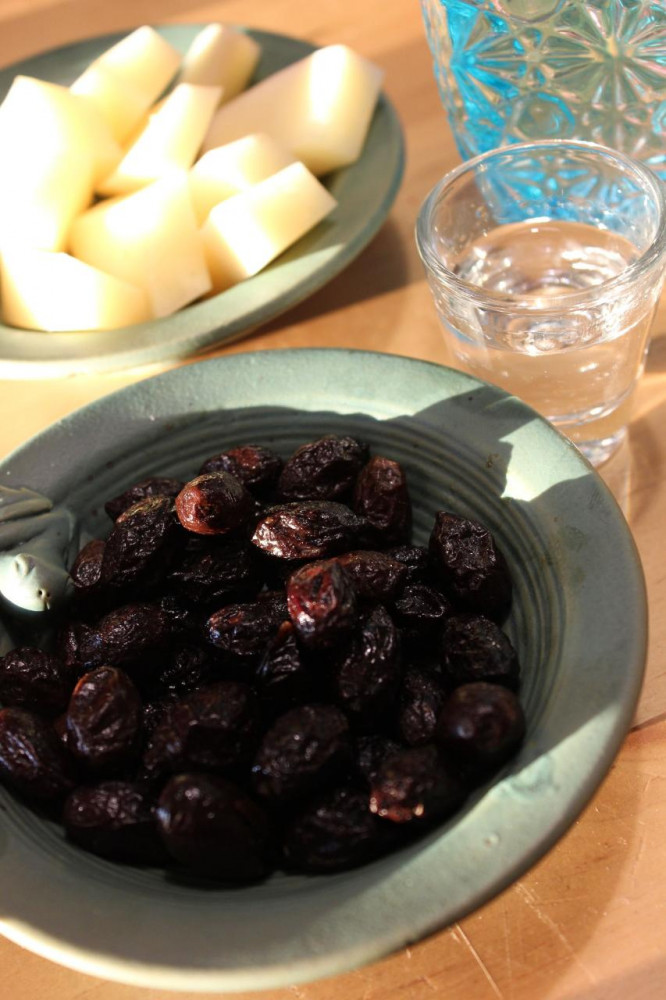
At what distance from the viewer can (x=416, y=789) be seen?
65 centimetres

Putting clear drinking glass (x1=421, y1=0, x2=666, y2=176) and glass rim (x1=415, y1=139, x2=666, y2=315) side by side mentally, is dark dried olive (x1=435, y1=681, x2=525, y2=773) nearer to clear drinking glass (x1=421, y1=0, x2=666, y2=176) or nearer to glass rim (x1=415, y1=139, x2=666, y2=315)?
glass rim (x1=415, y1=139, x2=666, y2=315)

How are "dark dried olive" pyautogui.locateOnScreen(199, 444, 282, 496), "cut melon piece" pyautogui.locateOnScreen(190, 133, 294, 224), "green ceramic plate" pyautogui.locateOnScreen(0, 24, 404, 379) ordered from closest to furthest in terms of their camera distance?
"dark dried olive" pyautogui.locateOnScreen(199, 444, 282, 496)
"green ceramic plate" pyautogui.locateOnScreen(0, 24, 404, 379)
"cut melon piece" pyautogui.locateOnScreen(190, 133, 294, 224)

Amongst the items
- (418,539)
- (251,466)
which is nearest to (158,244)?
(251,466)

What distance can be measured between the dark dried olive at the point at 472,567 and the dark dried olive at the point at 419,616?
2 cm

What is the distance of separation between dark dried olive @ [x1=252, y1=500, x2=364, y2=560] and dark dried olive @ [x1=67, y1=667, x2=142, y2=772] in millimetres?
160

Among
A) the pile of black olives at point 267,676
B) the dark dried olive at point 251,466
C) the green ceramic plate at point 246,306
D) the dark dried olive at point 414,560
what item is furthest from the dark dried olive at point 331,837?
the green ceramic plate at point 246,306

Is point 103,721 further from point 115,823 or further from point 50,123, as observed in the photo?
point 50,123

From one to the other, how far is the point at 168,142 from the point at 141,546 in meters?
0.65

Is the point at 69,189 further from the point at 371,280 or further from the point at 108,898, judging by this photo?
the point at 108,898

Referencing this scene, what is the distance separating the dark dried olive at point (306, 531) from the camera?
2.66 ft

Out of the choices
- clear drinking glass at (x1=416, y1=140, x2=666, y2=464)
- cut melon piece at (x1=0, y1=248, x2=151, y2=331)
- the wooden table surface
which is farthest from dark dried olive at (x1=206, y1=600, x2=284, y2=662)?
cut melon piece at (x1=0, y1=248, x2=151, y2=331)

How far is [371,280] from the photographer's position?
126cm

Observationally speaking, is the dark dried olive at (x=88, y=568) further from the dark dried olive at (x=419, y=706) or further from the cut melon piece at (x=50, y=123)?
the cut melon piece at (x=50, y=123)

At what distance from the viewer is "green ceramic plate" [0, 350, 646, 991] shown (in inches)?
22.9
